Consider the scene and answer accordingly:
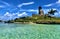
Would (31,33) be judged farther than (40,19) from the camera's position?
No

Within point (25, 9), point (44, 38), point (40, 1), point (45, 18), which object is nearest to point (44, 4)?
point (40, 1)

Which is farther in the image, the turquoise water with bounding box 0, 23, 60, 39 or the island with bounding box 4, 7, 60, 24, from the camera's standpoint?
the island with bounding box 4, 7, 60, 24

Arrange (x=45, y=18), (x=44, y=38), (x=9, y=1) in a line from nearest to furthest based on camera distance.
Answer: (x=44, y=38), (x=9, y=1), (x=45, y=18)

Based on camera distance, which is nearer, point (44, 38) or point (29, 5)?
point (44, 38)

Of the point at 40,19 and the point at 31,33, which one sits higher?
the point at 40,19

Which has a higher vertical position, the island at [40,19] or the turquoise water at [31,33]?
the island at [40,19]

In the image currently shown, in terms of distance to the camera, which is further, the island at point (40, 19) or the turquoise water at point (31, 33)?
the island at point (40, 19)

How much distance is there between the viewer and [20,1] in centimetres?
3170

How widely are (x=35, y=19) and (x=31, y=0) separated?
11261 mm

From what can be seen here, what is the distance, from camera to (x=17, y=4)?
3250 cm

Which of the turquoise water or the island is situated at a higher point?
the island

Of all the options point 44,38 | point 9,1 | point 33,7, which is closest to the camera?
point 44,38

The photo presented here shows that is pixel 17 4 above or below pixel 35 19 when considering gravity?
above

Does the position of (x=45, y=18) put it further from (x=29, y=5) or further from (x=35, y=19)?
(x=29, y=5)
